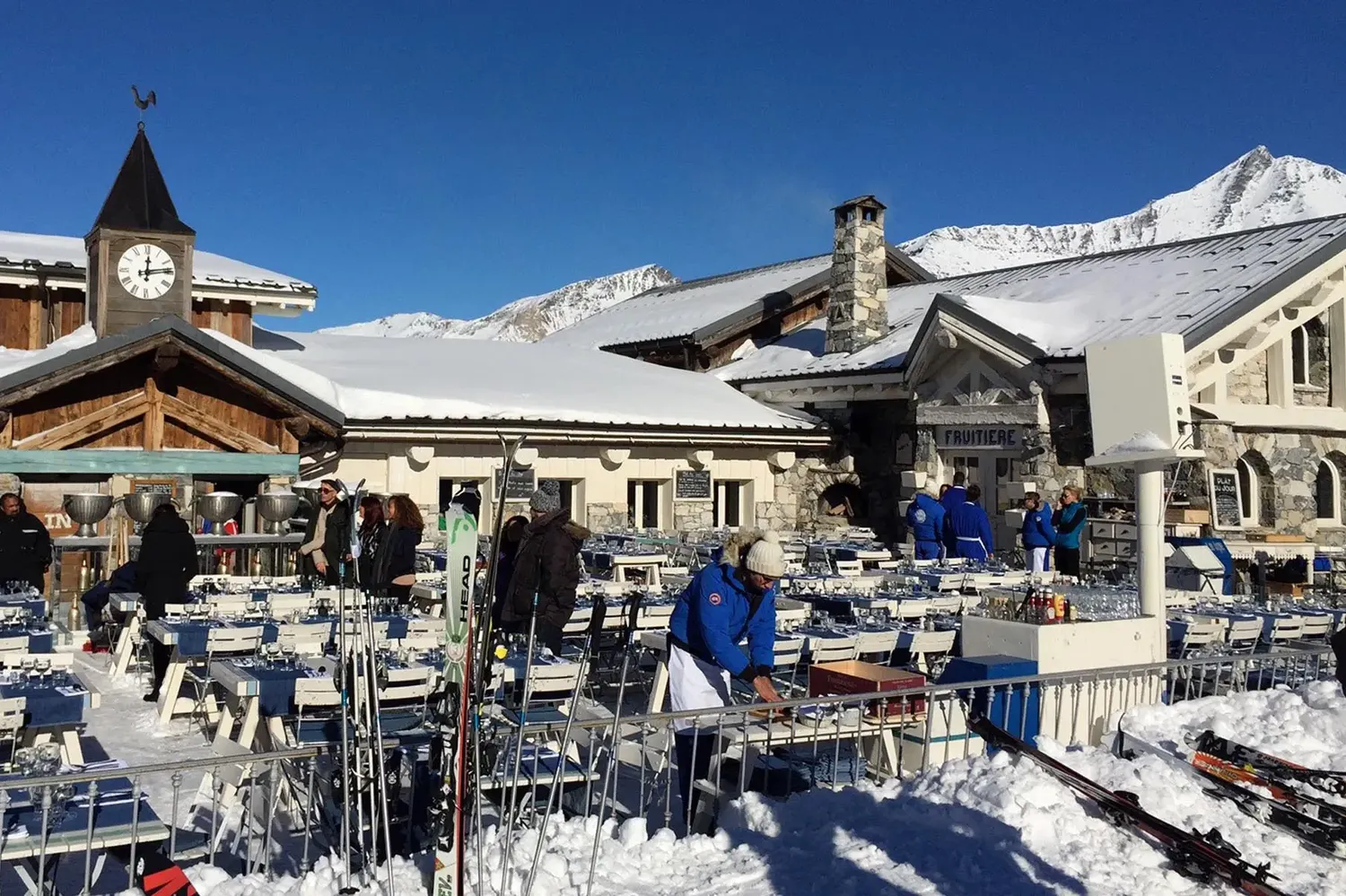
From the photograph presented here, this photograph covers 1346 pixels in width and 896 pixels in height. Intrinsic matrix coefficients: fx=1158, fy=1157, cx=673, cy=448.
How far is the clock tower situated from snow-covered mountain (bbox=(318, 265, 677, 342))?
127 meters

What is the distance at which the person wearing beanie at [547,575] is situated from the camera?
8117 millimetres

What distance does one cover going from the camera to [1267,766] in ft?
21.1

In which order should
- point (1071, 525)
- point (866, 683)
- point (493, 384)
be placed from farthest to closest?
point (493, 384)
point (1071, 525)
point (866, 683)

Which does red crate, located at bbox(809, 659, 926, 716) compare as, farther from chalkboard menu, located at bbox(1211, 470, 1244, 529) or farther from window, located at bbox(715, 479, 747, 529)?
window, located at bbox(715, 479, 747, 529)

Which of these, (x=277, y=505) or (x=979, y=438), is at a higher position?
(x=979, y=438)

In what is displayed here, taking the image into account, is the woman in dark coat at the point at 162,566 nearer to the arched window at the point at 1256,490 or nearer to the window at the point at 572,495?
the window at the point at 572,495

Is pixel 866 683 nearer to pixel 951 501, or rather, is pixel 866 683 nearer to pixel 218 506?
pixel 951 501

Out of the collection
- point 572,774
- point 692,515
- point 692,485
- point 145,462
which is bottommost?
point 572,774

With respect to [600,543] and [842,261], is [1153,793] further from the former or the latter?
[842,261]

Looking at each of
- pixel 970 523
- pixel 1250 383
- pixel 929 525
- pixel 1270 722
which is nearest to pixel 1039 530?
pixel 970 523

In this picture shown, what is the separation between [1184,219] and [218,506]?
632ft

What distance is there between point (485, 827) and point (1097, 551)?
11.0 meters

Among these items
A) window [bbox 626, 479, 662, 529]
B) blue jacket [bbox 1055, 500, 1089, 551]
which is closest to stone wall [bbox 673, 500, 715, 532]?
window [bbox 626, 479, 662, 529]

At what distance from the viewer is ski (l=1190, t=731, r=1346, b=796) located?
6.36m
